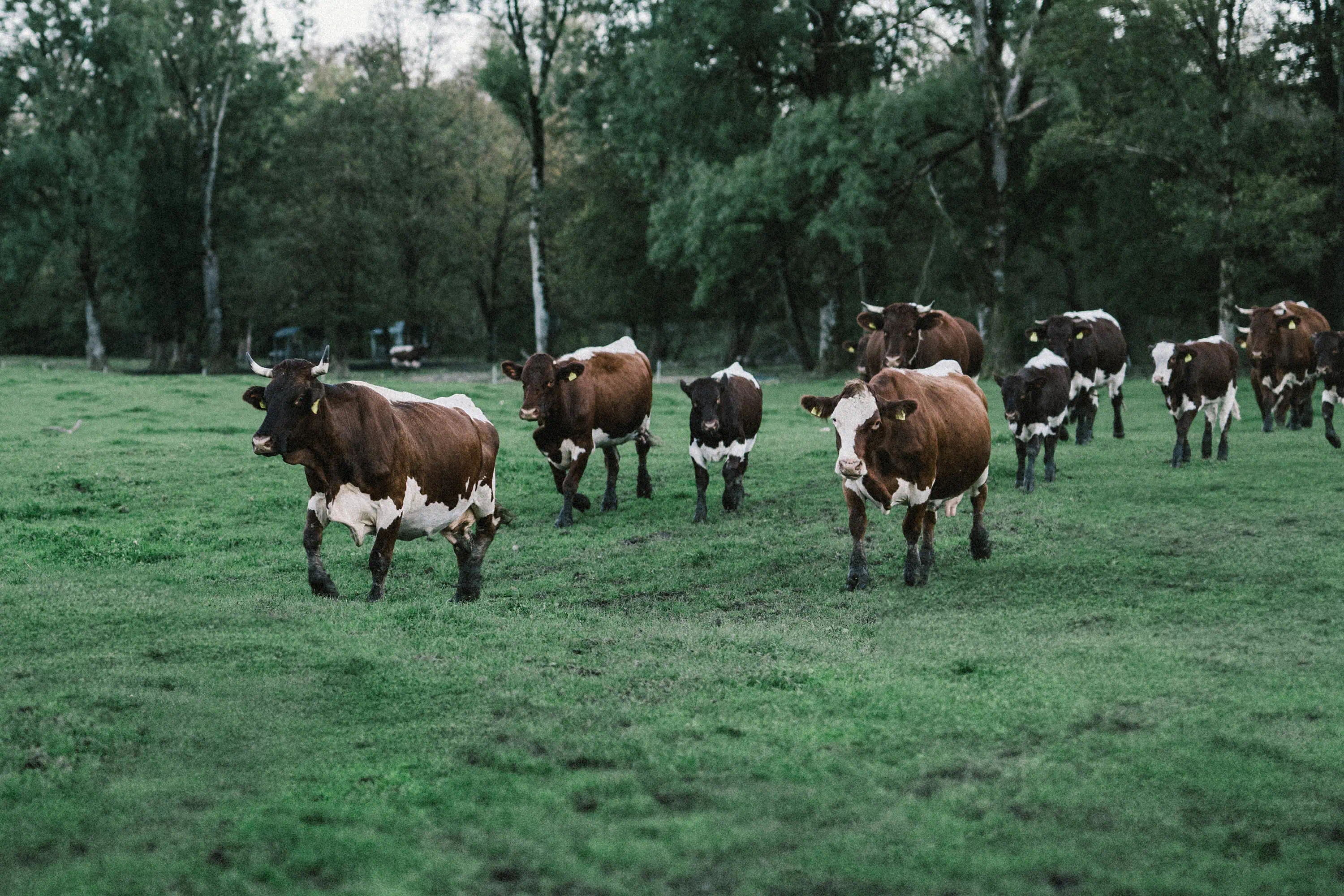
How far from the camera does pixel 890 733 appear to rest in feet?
23.5

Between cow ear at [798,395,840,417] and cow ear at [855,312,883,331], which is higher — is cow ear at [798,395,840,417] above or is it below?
below

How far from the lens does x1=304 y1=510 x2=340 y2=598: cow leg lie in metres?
10.3

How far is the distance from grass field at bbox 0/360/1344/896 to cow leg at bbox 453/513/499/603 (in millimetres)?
309

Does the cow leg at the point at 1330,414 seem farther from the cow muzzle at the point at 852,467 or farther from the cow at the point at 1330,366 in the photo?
the cow muzzle at the point at 852,467

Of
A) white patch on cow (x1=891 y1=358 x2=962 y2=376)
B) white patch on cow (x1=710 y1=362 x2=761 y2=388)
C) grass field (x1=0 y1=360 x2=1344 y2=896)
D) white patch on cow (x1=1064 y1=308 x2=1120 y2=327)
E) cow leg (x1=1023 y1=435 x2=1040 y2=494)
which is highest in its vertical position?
white patch on cow (x1=1064 y1=308 x2=1120 y2=327)

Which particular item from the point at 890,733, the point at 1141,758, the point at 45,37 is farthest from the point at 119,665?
the point at 45,37

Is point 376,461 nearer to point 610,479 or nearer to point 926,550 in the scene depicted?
point 926,550

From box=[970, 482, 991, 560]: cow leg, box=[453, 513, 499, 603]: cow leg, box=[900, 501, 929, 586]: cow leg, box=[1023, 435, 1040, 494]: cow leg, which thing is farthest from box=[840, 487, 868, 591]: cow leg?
box=[1023, 435, 1040, 494]: cow leg

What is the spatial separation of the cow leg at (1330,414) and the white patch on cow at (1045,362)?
474cm

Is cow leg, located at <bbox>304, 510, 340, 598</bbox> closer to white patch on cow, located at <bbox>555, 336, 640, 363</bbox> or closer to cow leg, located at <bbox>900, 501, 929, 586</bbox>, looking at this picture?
cow leg, located at <bbox>900, 501, 929, 586</bbox>

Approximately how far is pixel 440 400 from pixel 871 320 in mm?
9224

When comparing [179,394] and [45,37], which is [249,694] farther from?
[45,37]

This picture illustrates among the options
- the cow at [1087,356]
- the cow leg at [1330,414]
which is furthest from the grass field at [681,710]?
the cow at [1087,356]

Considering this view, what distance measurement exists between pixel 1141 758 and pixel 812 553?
6624 millimetres
